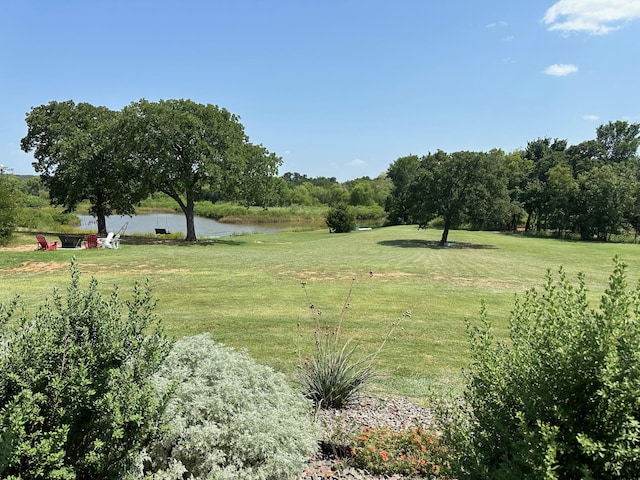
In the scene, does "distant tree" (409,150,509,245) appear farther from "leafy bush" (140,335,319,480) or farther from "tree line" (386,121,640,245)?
"leafy bush" (140,335,319,480)

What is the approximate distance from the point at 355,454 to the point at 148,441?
172 cm

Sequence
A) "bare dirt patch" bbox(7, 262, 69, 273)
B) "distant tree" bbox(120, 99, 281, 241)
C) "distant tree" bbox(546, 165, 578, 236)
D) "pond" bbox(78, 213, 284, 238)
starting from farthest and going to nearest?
"distant tree" bbox(546, 165, 578, 236), "pond" bbox(78, 213, 284, 238), "distant tree" bbox(120, 99, 281, 241), "bare dirt patch" bbox(7, 262, 69, 273)

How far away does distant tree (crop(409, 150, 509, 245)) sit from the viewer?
2925 centimetres

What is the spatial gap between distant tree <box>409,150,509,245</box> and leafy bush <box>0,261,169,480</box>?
2918 centimetres

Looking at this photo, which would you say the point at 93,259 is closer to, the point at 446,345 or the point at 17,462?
the point at 446,345

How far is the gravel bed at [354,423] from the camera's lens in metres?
3.18

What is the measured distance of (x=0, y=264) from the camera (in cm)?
1391

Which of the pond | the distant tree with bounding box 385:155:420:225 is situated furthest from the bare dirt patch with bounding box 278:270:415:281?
the distant tree with bounding box 385:155:420:225

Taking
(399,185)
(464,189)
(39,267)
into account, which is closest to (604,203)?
(464,189)

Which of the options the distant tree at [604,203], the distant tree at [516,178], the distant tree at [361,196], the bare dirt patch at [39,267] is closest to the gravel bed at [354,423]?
the bare dirt patch at [39,267]

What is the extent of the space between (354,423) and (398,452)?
1.93ft

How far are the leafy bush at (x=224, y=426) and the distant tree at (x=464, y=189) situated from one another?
28154 millimetres

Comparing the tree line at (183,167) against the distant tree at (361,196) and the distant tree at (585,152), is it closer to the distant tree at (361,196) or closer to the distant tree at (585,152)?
the distant tree at (585,152)

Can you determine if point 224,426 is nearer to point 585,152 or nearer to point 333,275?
point 333,275
